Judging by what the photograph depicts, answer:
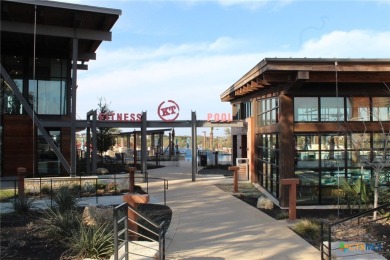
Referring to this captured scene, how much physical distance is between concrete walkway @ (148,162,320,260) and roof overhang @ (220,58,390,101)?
410 cm

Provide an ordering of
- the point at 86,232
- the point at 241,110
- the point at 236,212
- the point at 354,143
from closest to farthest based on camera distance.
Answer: the point at 86,232 → the point at 236,212 → the point at 354,143 → the point at 241,110

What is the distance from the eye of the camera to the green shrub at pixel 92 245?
22.0ft

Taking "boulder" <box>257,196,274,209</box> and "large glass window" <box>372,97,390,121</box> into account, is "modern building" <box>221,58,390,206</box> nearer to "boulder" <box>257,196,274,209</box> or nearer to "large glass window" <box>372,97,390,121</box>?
"large glass window" <box>372,97,390,121</box>

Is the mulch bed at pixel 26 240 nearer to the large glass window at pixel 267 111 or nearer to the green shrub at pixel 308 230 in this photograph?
the green shrub at pixel 308 230

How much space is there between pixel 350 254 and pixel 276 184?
695 centimetres

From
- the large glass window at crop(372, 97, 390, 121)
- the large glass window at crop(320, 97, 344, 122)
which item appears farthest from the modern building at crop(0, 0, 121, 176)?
the large glass window at crop(372, 97, 390, 121)

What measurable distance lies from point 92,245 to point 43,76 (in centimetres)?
1817

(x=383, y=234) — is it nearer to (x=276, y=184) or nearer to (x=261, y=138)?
(x=276, y=184)

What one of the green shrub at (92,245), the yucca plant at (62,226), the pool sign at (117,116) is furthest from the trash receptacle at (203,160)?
the green shrub at (92,245)

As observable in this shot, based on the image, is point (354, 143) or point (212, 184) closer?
point (354, 143)

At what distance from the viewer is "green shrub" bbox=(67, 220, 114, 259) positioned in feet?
22.0

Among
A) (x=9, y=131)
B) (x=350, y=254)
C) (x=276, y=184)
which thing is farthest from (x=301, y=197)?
(x=9, y=131)

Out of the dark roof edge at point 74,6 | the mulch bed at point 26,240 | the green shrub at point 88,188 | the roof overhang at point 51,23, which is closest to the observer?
the mulch bed at point 26,240

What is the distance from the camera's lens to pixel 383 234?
28.6 ft
